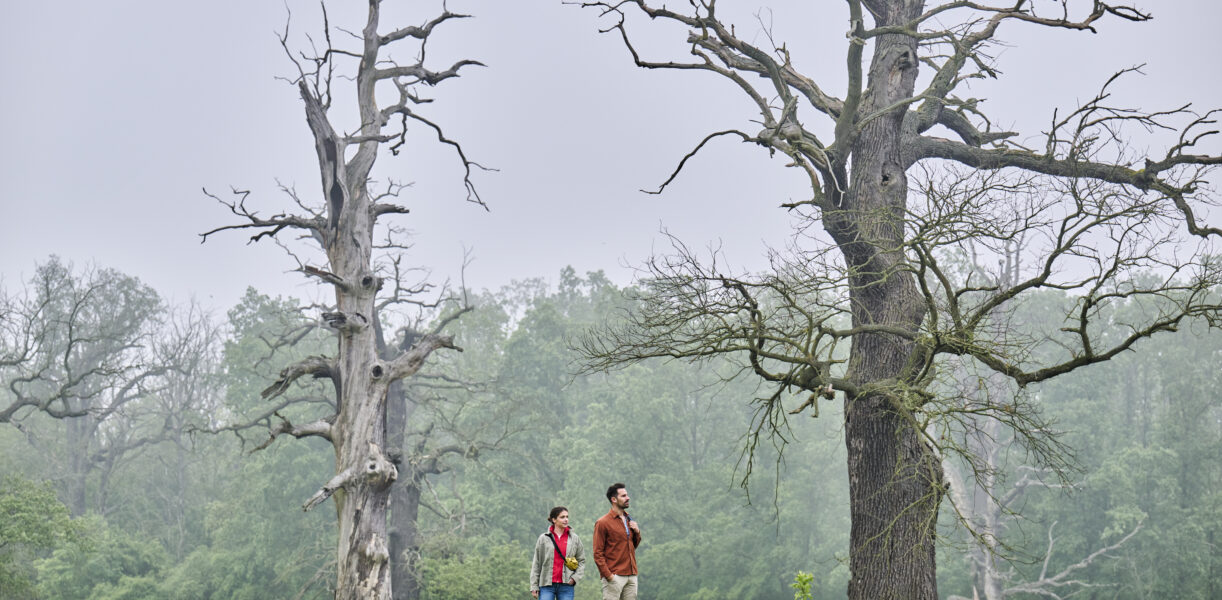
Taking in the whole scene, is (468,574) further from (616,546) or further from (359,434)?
(616,546)

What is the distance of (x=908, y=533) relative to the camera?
34.8 ft

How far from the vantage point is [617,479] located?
112ft

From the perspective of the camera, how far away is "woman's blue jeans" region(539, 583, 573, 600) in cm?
916

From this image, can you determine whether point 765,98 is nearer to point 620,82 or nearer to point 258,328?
point 258,328

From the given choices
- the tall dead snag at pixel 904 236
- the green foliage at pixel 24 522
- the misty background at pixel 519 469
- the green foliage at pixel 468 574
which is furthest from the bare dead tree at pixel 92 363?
the tall dead snag at pixel 904 236

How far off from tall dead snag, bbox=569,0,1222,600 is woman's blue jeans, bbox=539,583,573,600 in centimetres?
223

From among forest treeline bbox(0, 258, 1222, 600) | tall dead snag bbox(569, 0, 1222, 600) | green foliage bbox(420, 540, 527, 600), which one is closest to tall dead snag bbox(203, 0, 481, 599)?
tall dead snag bbox(569, 0, 1222, 600)

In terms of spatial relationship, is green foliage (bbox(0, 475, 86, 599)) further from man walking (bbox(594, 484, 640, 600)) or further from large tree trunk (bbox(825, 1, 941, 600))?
large tree trunk (bbox(825, 1, 941, 600))

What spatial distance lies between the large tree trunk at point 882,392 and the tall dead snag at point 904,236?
0.07 feet

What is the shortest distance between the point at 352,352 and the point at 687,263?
18.2ft

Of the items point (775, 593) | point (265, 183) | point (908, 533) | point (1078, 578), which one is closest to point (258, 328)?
point (775, 593)

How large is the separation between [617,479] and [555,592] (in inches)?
986

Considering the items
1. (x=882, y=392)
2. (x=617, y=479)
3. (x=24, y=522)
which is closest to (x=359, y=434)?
(x=882, y=392)

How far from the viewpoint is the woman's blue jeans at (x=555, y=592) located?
9.16m
